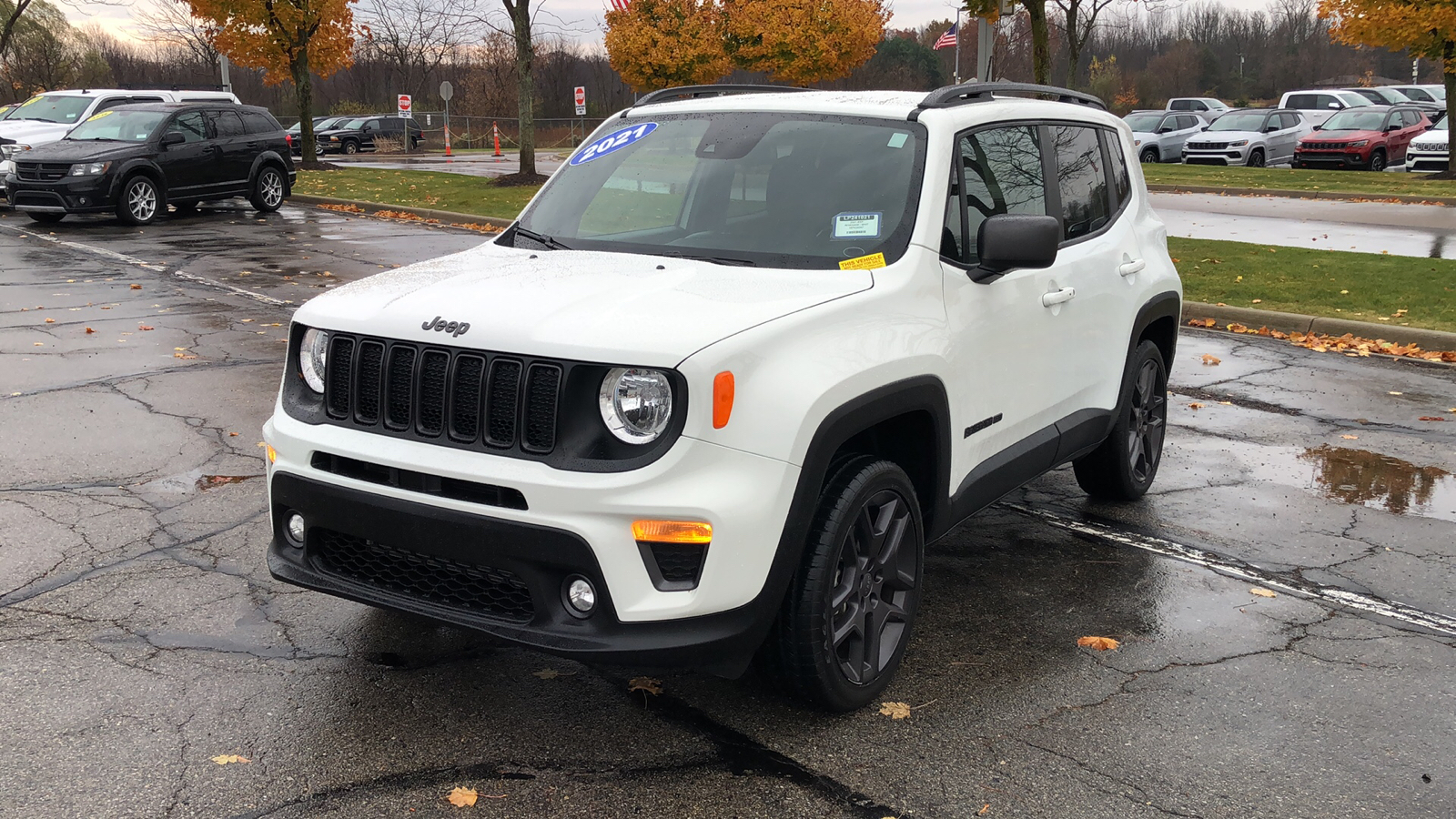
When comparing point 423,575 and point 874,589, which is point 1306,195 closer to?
point 874,589

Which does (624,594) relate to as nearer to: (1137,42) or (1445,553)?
(1445,553)

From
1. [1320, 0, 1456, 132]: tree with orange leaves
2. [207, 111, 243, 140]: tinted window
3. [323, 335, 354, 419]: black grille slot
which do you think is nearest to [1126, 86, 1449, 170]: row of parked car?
[1320, 0, 1456, 132]: tree with orange leaves

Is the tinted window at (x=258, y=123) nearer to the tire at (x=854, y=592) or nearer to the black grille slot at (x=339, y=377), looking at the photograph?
the black grille slot at (x=339, y=377)

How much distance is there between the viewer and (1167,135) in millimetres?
35188

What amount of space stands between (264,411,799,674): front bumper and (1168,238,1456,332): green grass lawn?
351 inches

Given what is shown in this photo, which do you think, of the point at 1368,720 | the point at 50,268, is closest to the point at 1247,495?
the point at 1368,720

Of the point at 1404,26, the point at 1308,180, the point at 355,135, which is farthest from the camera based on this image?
the point at 355,135

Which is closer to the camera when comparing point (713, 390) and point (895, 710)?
point (713, 390)

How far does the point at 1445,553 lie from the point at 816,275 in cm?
332

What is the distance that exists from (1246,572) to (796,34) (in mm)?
40705

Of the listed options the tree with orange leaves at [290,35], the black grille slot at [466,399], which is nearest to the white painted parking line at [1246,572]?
the black grille slot at [466,399]

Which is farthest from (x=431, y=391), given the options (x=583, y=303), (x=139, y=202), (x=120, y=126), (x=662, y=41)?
(x=662, y=41)

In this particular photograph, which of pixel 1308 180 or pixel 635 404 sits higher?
pixel 1308 180

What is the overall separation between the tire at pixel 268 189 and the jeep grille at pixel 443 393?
59.5 ft
